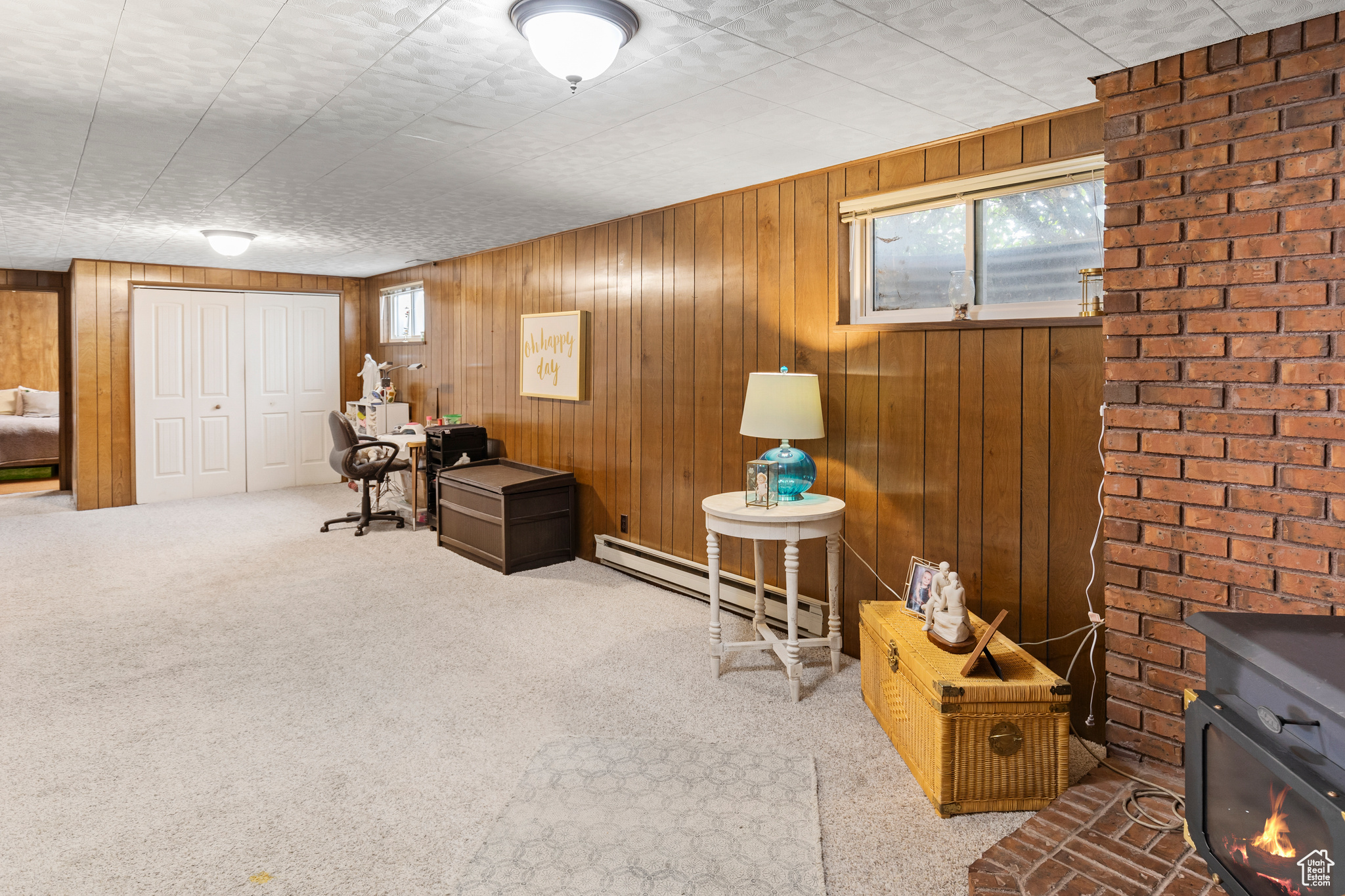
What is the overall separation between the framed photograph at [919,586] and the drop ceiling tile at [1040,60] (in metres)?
1.59

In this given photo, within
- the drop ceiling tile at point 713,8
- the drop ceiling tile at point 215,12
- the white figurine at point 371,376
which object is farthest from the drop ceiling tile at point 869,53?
the white figurine at point 371,376

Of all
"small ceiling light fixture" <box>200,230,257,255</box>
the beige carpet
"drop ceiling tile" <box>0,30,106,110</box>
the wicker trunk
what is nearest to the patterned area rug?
the beige carpet

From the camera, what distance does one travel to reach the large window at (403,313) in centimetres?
692

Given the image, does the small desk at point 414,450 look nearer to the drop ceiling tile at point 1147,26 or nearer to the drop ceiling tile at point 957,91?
the drop ceiling tile at point 957,91

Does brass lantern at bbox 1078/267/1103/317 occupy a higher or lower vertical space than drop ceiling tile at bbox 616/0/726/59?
lower

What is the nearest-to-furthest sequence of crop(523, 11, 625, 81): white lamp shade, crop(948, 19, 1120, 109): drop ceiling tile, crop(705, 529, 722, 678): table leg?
1. crop(523, 11, 625, 81): white lamp shade
2. crop(948, 19, 1120, 109): drop ceiling tile
3. crop(705, 529, 722, 678): table leg

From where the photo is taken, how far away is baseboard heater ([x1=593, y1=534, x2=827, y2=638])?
11.4ft

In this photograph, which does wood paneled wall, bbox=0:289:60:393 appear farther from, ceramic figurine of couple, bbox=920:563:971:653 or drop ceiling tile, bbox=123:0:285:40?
ceramic figurine of couple, bbox=920:563:971:653

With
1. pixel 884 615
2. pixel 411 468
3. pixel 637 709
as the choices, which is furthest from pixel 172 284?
pixel 884 615

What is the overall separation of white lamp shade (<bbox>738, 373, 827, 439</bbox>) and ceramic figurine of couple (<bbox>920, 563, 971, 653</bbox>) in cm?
83

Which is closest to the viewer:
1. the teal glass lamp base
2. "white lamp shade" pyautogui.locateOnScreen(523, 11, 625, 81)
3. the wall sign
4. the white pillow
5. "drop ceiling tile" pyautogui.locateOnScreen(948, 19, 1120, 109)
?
"white lamp shade" pyautogui.locateOnScreen(523, 11, 625, 81)

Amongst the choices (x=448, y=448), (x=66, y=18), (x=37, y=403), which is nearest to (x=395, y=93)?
(x=66, y=18)

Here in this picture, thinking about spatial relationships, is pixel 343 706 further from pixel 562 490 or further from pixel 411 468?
pixel 411 468

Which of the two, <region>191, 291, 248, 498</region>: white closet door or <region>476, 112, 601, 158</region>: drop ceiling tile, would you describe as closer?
<region>476, 112, 601, 158</region>: drop ceiling tile
